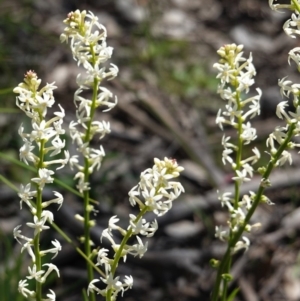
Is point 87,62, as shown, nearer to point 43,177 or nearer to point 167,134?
point 43,177

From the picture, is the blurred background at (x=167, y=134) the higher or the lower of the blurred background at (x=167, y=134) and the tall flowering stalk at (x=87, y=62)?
the lower

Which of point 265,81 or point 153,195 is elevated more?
Result: point 153,195

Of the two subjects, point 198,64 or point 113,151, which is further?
point 198,64

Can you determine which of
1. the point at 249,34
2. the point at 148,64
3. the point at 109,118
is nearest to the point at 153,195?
the point at 109,118

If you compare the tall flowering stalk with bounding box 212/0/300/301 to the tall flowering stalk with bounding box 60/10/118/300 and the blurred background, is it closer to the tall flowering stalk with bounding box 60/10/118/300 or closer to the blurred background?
the tall flowering stalk with bounding box 60/10/118/300

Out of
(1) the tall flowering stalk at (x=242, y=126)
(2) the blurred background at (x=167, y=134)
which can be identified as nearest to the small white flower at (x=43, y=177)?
(1) the tall flowering stalk at (x=242, y=126)

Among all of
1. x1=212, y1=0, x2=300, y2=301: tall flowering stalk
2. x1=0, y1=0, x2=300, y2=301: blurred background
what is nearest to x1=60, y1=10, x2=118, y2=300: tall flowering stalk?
x1=212, y1=0, x2=300, y2=301: tall flowering stalk

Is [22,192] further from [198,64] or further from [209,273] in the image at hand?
[198,64]

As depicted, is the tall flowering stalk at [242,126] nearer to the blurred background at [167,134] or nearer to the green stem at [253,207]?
the green stem at [253,207]

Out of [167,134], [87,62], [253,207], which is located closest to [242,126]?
[253,207]
